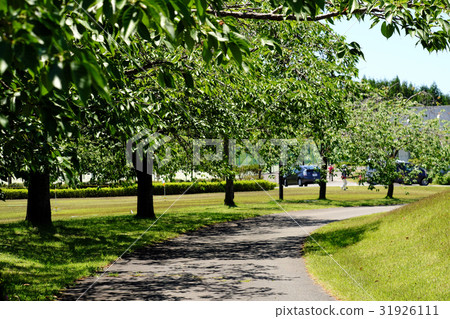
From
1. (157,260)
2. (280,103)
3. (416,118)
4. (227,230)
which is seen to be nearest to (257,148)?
→ (280,103)

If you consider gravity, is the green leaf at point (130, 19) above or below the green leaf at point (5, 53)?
above

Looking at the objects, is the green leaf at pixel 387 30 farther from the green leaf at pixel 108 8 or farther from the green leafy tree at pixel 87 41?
the green leaf at pixel 108 8

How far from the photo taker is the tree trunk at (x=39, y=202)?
61.6ft

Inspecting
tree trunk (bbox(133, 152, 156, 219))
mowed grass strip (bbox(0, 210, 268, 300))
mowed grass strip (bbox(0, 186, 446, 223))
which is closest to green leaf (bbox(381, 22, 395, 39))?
mowed grass strip (bbox(0, 210, 268, 300))

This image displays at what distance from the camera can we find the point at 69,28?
13.2 ft

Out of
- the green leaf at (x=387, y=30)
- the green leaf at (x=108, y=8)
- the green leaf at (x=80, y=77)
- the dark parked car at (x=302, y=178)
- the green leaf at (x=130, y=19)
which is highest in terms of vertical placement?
the green leaf at (x=387, y=30)

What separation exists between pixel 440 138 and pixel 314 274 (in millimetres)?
25191

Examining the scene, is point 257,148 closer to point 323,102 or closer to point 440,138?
point 323,102

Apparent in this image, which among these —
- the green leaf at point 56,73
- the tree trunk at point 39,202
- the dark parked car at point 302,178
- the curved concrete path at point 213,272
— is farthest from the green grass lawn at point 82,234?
the dark parked car at point 302,178

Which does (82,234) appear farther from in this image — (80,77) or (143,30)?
(80,77)

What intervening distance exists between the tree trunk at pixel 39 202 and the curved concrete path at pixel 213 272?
5690 millimetres

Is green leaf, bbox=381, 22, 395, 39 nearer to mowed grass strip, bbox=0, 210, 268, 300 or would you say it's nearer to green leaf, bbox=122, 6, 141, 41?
green leaf, bbox=122, 6, 141, 41

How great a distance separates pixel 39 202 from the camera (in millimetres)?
18844

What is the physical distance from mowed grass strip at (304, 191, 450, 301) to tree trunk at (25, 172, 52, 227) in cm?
1018
